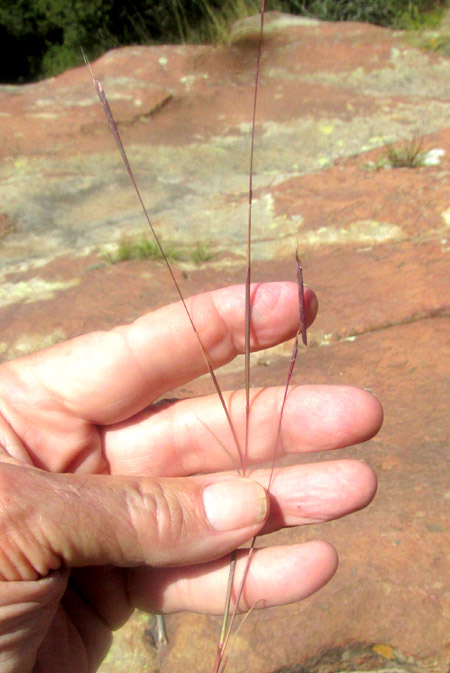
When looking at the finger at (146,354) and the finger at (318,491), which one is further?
the finger at (146,354)

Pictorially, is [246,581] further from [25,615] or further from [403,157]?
[403,157]

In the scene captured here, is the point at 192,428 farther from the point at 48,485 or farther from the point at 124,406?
the point at 48,485

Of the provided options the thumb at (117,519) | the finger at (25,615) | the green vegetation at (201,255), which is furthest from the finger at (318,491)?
the green vegetation at (201,255)

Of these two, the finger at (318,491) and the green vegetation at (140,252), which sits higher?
the finger at (318,491)

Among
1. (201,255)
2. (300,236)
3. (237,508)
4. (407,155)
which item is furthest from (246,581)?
(407,155)

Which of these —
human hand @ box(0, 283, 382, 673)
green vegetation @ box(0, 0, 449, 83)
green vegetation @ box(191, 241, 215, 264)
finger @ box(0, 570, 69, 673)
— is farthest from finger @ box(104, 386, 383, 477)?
green vegetation @ box(0, 0, 449, 83)

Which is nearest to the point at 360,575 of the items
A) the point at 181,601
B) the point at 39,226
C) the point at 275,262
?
the point at 181,601

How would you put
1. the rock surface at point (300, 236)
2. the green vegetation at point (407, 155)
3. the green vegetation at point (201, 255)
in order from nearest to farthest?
the rock surface at point (300, 236) < the green vegetation at point (201, 255) < the green vegetation at point (407, 155)

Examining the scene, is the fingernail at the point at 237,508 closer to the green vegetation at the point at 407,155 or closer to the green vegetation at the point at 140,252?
the green vegetation at the point at 140,252
